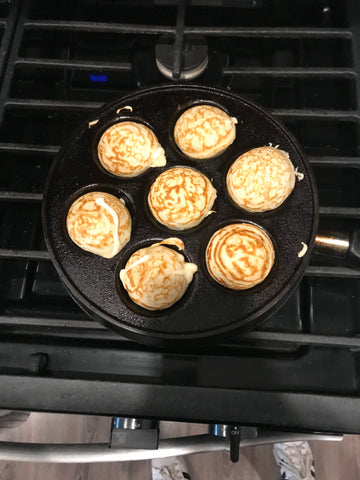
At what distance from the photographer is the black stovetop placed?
49.9 inches

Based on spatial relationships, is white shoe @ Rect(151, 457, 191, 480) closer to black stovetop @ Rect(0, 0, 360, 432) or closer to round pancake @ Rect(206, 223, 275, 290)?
black stovetop @ Rect(0, 0, 360, 432)

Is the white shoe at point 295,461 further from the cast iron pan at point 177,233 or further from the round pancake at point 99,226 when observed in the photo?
the round pancake at point 99,226

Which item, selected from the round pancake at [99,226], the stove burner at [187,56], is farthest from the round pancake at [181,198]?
the stove burner at [187,56]

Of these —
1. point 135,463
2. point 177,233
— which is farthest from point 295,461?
point 177,233

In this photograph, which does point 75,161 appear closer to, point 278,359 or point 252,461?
point 278,359

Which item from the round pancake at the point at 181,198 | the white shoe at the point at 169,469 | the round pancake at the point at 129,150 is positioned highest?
the round pancake at the point at 129,150

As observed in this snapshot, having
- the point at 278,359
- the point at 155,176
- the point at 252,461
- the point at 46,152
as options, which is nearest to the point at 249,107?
the point at 155,176

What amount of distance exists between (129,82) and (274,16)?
2.45 feet

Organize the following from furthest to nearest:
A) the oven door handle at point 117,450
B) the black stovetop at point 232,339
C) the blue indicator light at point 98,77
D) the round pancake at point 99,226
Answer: the blue indicator light at point 98,77, the oven door handle at point 117,450, the round pancake at point 99,226, the black stovetop at point 232,339

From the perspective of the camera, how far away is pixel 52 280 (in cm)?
157

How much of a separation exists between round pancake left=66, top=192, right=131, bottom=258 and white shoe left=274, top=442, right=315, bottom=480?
6.40ft

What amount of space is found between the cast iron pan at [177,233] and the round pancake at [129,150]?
31 mm

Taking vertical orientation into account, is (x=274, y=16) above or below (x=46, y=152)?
above

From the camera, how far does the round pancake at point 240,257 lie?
4.33ft
